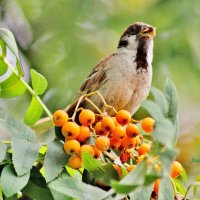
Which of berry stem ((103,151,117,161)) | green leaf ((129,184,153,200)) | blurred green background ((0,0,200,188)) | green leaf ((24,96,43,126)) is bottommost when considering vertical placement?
blurred green background ((0,0,200,188))

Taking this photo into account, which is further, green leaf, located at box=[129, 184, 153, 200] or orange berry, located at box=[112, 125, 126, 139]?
orange berry, located at box=[112, 125, 126, 139]

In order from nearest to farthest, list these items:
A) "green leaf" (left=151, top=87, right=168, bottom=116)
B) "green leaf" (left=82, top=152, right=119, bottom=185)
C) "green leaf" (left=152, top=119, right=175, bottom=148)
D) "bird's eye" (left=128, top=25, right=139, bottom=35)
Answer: "green leaf" (left=152, top=119, right=175, bottom=148), "green leaf" (left=151, top=87, right=168, bottom=116), "green leaf" (left=82, top=152, right=119, bottom=185), "bird's eye" (left=128, top=25, right=139, bottom=35)

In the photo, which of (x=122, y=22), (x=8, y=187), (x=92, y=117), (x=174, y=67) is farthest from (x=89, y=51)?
(x=8, y=187)

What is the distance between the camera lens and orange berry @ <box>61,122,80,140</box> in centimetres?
183

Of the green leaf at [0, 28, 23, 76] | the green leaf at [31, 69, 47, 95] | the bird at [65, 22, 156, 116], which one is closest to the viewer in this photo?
the green leaf at [0, 28, 23, 76]

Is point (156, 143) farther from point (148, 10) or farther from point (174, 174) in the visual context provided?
point (148, 10)

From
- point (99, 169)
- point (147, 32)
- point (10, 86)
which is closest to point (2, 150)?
point (99, 169)

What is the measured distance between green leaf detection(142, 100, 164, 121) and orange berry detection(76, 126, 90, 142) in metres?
0.45

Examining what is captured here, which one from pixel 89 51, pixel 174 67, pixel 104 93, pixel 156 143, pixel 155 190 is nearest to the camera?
pixel 156 143

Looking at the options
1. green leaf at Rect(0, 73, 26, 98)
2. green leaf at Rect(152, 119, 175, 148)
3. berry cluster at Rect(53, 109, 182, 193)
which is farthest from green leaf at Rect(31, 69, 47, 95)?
green leaf at Rect(152, 119, 175, 148)

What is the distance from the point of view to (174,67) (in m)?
3.55

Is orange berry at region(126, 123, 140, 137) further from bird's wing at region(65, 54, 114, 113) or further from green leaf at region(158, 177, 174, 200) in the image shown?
bird's wing at region(65, 54, 114, 113)

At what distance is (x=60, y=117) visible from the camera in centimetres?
185

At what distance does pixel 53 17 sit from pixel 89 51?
12.1 inches
